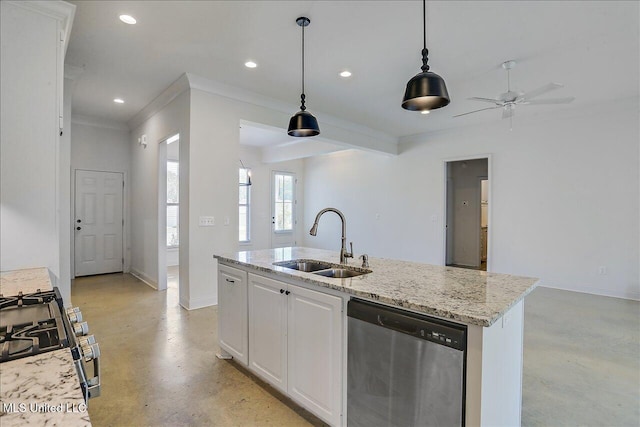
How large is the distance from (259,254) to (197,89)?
2371mm

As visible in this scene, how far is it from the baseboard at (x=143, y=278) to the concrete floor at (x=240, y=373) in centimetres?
91

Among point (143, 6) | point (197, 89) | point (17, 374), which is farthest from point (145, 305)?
point (17, 374)

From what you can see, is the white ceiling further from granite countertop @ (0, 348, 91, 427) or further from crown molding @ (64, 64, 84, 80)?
granite countertop @ (0, 348, 91, 427)

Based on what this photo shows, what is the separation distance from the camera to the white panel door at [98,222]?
5691 mm

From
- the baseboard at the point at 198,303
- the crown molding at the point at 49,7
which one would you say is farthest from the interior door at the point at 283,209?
the crown molding at the point at 49,7

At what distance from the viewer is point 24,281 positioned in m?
1.71

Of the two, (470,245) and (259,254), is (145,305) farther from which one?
(470,245)

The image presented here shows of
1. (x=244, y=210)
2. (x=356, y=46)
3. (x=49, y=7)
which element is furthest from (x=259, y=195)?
(x=49, y=7)

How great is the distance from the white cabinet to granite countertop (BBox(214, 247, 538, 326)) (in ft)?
0.38

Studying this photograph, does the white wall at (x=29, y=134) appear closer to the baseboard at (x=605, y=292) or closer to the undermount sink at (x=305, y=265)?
the undermount sink at (x=305, y=265)

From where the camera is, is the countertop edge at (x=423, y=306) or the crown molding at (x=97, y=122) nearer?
the countertop edge at (x=423, y=306)

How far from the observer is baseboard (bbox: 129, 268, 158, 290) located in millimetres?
5002

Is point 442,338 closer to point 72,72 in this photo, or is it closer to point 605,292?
point 72,72

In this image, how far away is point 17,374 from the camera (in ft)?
2.54
